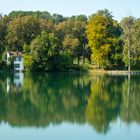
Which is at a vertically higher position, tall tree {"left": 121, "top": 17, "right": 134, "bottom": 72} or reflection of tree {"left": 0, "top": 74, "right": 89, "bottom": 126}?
tall tree {"left": 121, "top": 17, "right": 134, "bottom": 72}

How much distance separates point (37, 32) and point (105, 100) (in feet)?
150

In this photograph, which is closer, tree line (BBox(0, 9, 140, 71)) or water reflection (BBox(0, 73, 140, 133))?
water reflection (BBox(0, 73, 140, 133))

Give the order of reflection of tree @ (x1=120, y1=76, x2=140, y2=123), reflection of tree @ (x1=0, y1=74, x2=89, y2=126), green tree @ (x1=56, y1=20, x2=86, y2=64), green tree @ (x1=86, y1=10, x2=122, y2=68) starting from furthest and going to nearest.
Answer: green tree @ (x1=56, y1=20, x2=86, y2=64), green tree @ (x1=86, y1=10, x2=122, y2=68), reflection of tree @ (x1=120, y1=76, x2=140, y2=123), reflection of tree @ (x1=0, y1=74, x2=89, y2=126)

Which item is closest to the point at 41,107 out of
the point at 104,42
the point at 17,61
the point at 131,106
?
the point at 131,106

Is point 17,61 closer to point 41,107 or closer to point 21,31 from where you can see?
point 21,31

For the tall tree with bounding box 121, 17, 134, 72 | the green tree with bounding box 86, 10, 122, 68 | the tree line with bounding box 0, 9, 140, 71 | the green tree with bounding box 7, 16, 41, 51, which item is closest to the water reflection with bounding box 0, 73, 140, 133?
the tall tree with bounding box 121, 17, 134, 72

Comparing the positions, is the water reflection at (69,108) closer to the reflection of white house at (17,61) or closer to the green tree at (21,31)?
the reflection of white house at (17,61)

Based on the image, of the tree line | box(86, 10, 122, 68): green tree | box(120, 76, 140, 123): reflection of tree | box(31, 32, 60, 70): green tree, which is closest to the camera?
box(120, 76, 140, 123): reflection of tree

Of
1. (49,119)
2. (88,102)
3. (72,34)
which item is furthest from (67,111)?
(72,34)

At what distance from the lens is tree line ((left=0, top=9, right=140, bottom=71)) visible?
206 feet

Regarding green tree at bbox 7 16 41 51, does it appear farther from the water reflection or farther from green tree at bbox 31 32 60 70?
the water reflection

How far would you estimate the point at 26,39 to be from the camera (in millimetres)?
72000

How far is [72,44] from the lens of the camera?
70.2 m

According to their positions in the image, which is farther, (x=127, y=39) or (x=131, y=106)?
(x=127, y=39)
